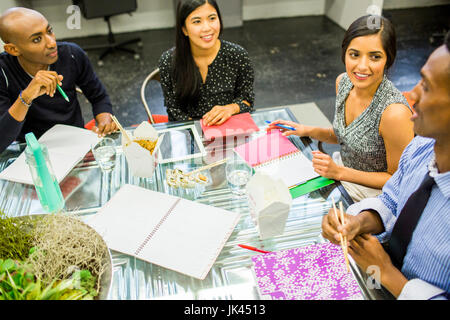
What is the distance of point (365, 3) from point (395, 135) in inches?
137

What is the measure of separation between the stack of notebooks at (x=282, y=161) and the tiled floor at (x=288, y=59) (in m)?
1.90

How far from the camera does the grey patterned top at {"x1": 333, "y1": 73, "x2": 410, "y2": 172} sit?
1.50 metres

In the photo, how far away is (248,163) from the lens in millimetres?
1464

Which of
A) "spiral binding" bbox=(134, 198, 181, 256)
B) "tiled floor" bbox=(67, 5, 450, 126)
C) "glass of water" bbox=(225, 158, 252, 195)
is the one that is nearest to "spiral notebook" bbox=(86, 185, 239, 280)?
"spiral binding" bbox=(134, 198, 181, 256)

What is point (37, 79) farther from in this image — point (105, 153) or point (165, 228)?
point (165, 228)

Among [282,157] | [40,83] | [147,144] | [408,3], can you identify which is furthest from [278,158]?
[408,3]

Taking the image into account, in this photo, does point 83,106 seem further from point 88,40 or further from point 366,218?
point 366,218

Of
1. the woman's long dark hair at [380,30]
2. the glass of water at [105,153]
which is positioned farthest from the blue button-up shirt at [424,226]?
the glass of water at [105,153]

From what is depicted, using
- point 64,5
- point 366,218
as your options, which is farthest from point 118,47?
point 366,218

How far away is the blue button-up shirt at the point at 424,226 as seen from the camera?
97 centimetres

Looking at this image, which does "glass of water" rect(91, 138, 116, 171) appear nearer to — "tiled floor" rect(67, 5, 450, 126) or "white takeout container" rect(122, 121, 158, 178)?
"white takeout container" rect(122, 121, 158, 178)

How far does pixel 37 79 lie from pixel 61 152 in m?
0.36

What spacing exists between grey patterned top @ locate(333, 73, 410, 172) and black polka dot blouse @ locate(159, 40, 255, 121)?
0.54m

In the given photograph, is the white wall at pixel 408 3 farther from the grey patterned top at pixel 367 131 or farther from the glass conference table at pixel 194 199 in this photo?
the glass conference table at pixel 194 199
